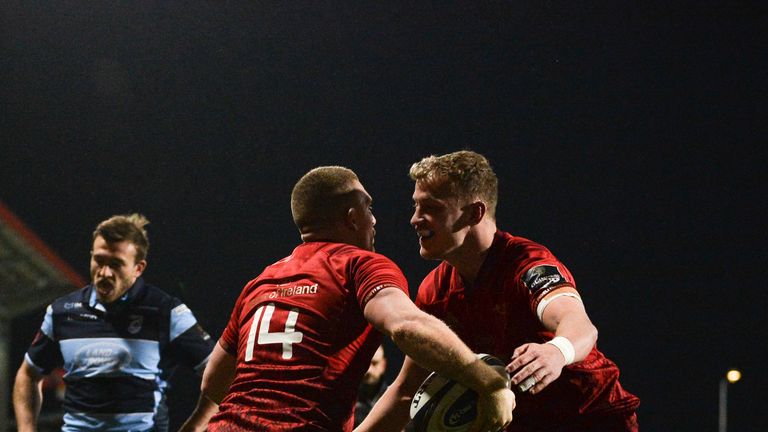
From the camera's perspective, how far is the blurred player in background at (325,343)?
97.4 inches

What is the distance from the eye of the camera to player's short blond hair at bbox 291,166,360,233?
10.7 ft

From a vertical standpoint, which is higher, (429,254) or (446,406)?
(429,254)

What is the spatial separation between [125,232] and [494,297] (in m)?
2.73

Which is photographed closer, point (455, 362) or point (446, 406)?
point (455, 362)

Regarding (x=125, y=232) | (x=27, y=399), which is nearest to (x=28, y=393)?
(x=27, y=399)

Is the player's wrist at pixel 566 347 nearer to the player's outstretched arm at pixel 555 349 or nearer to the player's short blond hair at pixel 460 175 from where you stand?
the player's outstretched arm at pixel 555 349

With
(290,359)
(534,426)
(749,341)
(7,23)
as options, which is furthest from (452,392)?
(749,341)

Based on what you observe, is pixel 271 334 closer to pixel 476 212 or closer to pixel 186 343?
pixel 476 212

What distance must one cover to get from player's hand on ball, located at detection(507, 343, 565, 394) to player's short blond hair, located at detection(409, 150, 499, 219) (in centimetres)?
111

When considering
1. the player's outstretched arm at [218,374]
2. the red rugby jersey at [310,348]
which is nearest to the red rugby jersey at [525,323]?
the red rugby jersey at [310,348]

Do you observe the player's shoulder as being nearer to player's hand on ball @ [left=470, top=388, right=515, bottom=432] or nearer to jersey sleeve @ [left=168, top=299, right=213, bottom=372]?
player's hand on ball @ [left=470, top=388, right=515, bottom=432]

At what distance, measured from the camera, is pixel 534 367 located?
2.66 m

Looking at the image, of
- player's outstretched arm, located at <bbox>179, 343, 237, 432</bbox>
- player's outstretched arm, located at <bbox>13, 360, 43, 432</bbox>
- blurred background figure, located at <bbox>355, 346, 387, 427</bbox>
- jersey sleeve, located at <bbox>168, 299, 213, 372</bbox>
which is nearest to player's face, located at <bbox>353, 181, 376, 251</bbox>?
player's outstretched arm, located at <bbox>179, 343, 237, 432</bbox>

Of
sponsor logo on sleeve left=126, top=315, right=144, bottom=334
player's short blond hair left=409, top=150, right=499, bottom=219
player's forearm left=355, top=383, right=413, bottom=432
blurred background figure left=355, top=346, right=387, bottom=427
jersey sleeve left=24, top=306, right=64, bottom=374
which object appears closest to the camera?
player's forearm left=355, top=383, right=413, bottom=432
